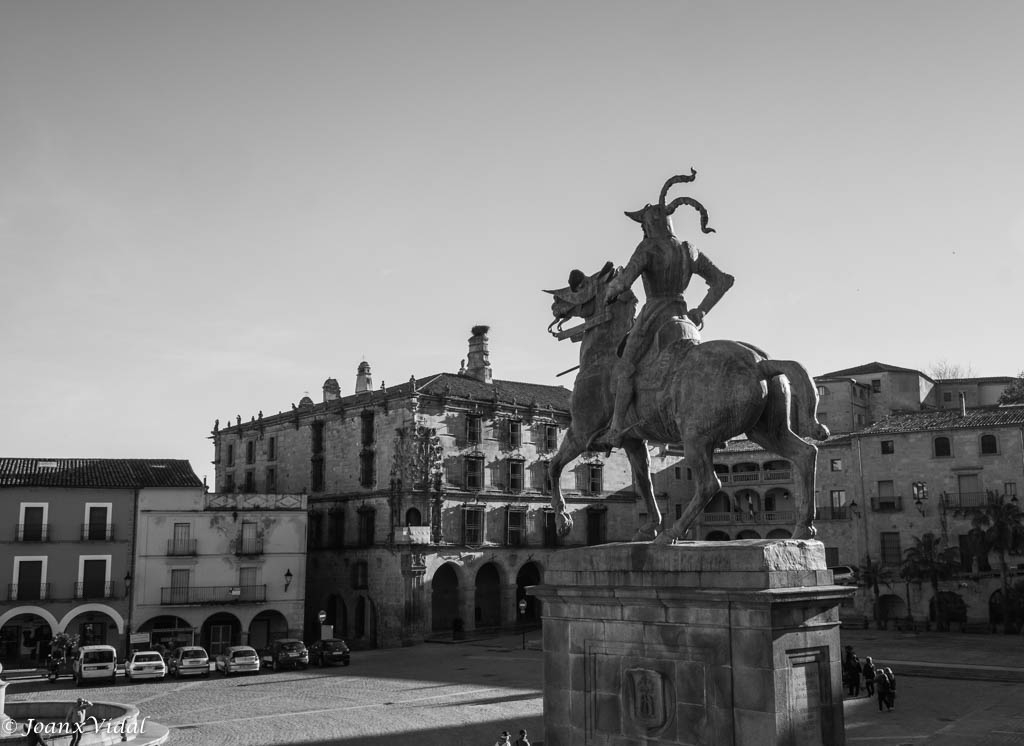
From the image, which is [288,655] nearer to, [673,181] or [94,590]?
[94,590]

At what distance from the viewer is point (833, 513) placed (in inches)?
2281

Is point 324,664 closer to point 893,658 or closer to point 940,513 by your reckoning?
point 893,658

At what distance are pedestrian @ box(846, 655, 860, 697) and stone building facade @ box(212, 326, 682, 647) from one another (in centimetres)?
2844

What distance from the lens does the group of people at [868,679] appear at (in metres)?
26.1

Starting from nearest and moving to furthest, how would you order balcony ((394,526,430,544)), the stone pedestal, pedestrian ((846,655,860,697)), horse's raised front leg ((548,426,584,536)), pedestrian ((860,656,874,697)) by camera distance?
1. the stone pedestal
2. horse's raised front leg ((548,426,584,536))
3. pedestrian ((860,656,874,697))
4. pedestrian ((846,655,860,697))
5. balcony ((394,526,430,544))

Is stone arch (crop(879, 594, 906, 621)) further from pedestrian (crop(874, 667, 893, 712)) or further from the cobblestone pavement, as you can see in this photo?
pedestrian (crop(874, 667, 893, 712))

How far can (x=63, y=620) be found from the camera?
150 feet

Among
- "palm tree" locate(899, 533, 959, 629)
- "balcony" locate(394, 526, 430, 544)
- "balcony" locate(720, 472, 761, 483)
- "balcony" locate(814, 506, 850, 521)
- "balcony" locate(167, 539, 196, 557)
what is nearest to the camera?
"balcony" locate(167, 539, 196, 557)

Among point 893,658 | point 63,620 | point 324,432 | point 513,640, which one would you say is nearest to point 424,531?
point 513,640

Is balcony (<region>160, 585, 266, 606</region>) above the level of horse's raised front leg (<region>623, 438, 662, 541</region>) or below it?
below

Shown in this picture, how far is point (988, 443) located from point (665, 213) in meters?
48.5

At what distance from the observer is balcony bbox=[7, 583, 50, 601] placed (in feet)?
148

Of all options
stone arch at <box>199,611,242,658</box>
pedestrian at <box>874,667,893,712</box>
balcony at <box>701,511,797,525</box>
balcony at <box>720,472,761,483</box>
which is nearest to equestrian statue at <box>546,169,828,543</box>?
pedestrian at <box>874,667,893,712</box>

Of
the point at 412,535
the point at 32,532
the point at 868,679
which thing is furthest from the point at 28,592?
the point at 868,679
